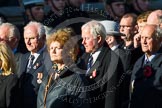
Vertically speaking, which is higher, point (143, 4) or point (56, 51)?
point (56, 51)

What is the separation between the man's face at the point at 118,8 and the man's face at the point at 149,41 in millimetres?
2026

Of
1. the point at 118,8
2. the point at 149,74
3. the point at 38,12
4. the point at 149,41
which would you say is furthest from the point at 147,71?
the point at 38,12

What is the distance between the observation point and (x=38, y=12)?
29.0ft

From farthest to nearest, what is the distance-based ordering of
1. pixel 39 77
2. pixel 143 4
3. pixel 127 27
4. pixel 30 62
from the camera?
pixel 143 4 → pixel 127 27 → pixel 30 62 → pixel 39 77

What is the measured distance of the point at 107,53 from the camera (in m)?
6.46

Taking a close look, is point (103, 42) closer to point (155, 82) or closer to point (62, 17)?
point (155, 82)

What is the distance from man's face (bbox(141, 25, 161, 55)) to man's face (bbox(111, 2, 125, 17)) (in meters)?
2.03

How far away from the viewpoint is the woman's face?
19.5 ft

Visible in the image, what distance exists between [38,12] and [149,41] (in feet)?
9.19

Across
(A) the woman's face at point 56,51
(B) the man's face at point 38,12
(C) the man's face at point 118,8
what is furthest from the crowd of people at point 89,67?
(B) the man's face at point 38,12

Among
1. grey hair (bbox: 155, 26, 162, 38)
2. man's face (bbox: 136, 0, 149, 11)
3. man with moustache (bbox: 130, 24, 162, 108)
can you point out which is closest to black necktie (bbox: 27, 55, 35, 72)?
man with moustache (bbox: 130, 24, 162, 108)

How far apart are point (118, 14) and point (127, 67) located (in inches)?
71.3

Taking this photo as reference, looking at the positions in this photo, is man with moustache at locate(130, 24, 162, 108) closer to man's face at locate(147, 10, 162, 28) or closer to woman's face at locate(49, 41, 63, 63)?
man's face at locate(147, 10, 162, 28)

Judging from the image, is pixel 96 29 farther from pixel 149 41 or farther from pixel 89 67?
pixel 149 41
